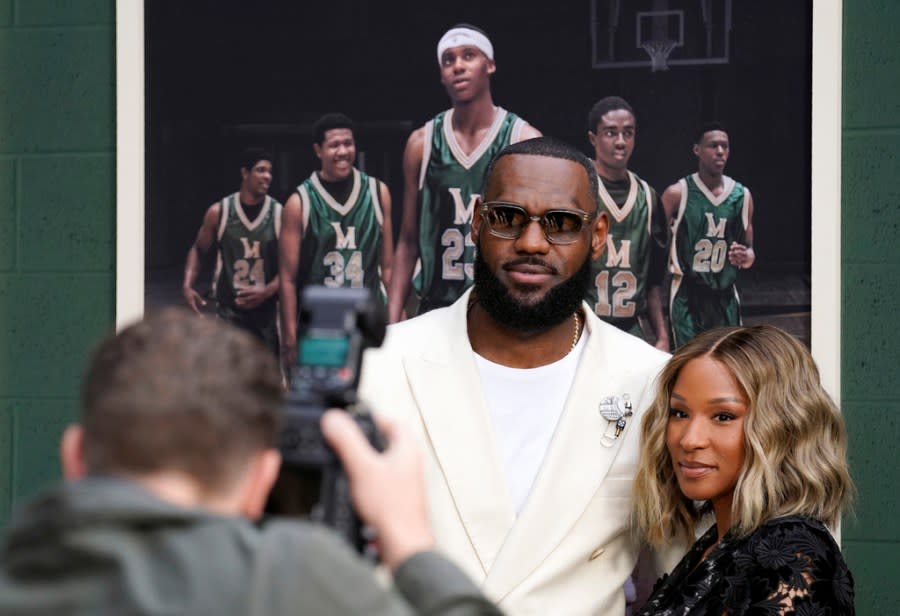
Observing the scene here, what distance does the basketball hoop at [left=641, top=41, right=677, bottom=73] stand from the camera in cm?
328

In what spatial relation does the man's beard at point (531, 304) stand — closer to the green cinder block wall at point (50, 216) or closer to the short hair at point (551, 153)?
the short hair at point (551, 153)

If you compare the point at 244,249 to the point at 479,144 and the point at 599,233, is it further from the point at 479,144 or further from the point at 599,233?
the point at 599,233

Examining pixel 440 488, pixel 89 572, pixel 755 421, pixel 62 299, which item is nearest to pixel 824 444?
pixel 755 421

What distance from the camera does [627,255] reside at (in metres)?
3.30

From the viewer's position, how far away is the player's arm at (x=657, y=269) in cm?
329

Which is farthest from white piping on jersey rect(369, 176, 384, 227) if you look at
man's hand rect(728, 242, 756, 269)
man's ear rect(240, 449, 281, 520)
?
man's ear rect(240, 449, 281, 520)

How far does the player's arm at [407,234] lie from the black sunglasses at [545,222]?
67 cm

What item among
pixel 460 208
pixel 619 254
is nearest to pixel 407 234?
pixel 460 208

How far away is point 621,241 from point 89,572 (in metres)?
2.34

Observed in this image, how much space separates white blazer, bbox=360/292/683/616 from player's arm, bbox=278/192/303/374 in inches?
25.2

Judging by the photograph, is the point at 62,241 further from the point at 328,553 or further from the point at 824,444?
the point at 328,553

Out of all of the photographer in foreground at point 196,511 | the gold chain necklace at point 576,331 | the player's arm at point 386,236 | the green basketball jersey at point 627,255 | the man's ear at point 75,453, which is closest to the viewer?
the photographer in foreground at point 196,511

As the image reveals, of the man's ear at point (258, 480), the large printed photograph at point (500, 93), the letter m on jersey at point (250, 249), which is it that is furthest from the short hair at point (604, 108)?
the man's ear at point (258, 480)

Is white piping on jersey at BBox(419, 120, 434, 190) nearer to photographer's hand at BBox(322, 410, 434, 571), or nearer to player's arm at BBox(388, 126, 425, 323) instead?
player's arm at BBox(388, 126, 425, 323)
